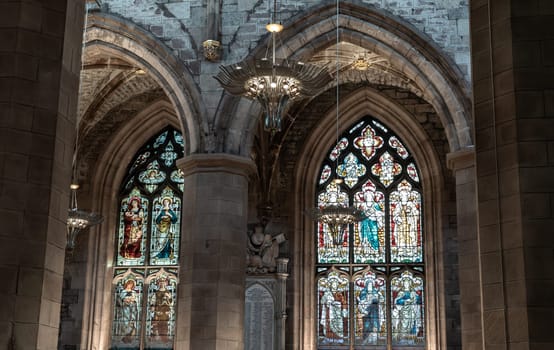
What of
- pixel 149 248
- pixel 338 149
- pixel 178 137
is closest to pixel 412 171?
pixel 338 149

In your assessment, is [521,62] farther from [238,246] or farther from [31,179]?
[238,246]

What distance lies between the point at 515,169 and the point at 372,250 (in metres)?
11.9

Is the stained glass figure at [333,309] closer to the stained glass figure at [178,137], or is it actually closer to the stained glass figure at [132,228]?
the stained glass figure at [132,228]

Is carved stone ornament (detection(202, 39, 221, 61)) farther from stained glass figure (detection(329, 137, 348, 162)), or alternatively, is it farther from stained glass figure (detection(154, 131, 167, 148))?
stained glass figure (detection(154, 131, 167, 148))

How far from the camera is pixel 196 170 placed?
52.2 feet

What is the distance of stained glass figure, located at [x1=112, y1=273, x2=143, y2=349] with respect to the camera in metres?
20.3

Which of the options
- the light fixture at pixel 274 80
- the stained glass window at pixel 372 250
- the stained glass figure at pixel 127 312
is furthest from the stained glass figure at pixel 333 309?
the light fixture at pixel 274 80

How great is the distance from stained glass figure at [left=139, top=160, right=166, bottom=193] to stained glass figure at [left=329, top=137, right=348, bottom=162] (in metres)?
4.16

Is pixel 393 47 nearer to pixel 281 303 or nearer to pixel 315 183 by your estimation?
pixel 315 183

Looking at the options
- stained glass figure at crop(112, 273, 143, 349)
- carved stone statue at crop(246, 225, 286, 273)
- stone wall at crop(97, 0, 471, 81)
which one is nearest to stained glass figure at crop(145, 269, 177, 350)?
stained glass figure at crop(112, 273, 143, 349)

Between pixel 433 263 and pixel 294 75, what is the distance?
8205 mm

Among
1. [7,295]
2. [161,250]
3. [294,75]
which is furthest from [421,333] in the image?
[7,295]

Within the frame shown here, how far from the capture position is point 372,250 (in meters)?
20.0

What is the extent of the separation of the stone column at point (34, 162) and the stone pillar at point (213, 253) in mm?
6876
